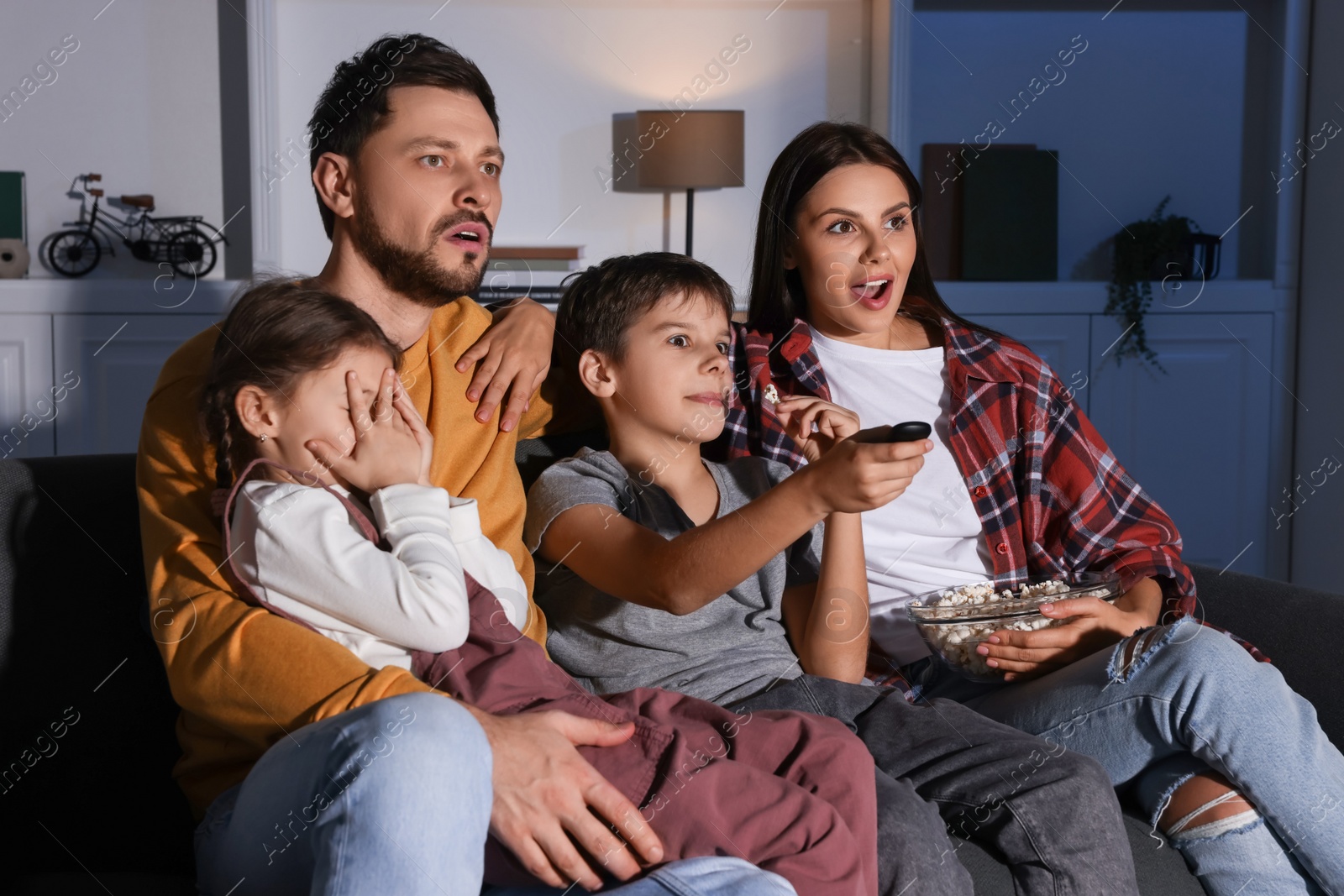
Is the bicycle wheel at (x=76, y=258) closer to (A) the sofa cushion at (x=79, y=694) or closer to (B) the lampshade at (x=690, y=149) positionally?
(B) the lampshade at (x=690, y=149)

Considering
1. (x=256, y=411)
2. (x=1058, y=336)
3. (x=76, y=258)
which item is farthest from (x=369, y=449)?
(x=76, y=258)

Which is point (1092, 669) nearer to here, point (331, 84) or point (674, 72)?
point (331, 84)

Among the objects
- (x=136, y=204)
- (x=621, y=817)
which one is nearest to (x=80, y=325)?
(x=136, y=204)

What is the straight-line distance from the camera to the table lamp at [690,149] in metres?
3.46

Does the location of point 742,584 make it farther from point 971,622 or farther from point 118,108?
point 118,108

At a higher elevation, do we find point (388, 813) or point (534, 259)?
point (534, 259)

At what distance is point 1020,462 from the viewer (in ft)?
5.19

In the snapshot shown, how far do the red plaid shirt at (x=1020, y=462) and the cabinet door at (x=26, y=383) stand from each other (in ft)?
7.73

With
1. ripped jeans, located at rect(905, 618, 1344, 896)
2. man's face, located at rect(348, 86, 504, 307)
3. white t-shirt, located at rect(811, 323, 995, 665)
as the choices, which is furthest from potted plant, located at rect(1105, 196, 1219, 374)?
man's face, located at rect(348, 86, 504, 307)

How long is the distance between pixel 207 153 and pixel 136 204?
0.26m

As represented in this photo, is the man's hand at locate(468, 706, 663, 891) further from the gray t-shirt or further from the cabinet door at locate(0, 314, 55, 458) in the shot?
the cabinet door at locate(0, 314, 55, 458)

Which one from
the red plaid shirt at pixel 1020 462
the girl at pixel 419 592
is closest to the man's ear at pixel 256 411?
the girl at pixel 419 592

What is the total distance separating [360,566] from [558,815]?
27cm

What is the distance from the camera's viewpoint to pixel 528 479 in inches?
59.6
